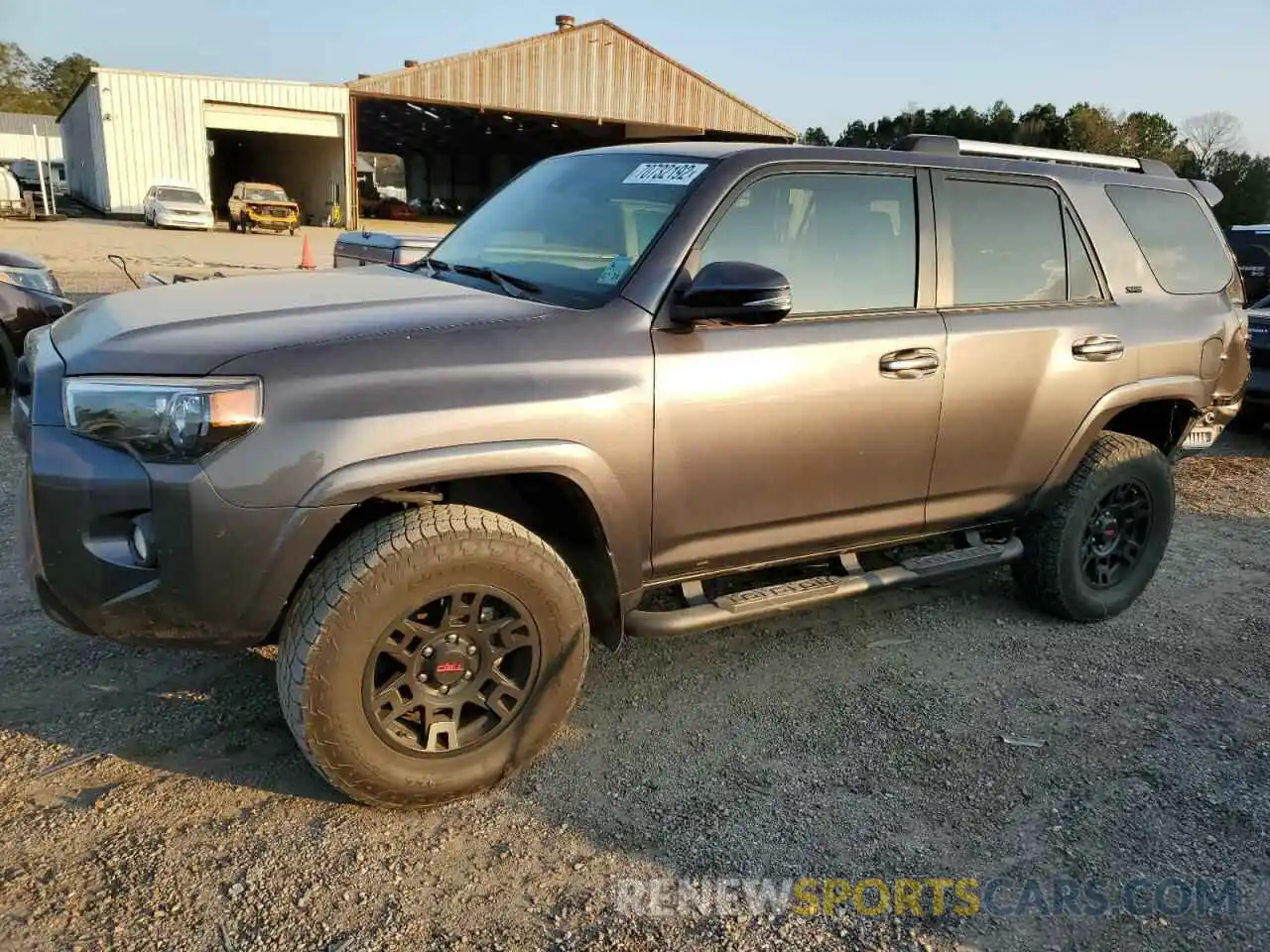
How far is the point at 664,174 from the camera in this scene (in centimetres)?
330

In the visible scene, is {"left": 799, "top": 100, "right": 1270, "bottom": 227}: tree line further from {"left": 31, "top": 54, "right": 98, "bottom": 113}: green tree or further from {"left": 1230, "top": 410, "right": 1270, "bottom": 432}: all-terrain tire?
{"left": 31, "top": 54, "right": 98, "bottom": 113}: green tree

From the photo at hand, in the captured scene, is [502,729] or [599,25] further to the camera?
[599,25]

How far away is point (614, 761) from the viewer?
10.0 ft

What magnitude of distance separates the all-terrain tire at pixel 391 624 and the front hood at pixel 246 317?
551 mm

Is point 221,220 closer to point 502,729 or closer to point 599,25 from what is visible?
point 599,25

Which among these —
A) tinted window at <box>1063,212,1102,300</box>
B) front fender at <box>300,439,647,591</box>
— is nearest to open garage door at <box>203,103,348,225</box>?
tinted window at <box>1063,212,1102,300</box>

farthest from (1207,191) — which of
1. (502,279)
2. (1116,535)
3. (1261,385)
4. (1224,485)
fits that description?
(1261,385)

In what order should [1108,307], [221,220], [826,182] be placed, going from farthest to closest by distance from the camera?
[221,220] → [1108,307] → [826,182]

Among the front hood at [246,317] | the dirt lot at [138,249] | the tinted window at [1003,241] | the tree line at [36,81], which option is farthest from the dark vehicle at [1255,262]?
the tree line at [36,81]

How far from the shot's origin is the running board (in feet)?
10.1

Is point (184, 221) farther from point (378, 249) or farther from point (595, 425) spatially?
point (595, 425)

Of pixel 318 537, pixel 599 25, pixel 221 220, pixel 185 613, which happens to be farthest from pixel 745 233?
pixel 221 220

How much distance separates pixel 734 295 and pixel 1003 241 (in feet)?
5.23

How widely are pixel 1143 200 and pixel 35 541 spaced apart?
4.51 m
